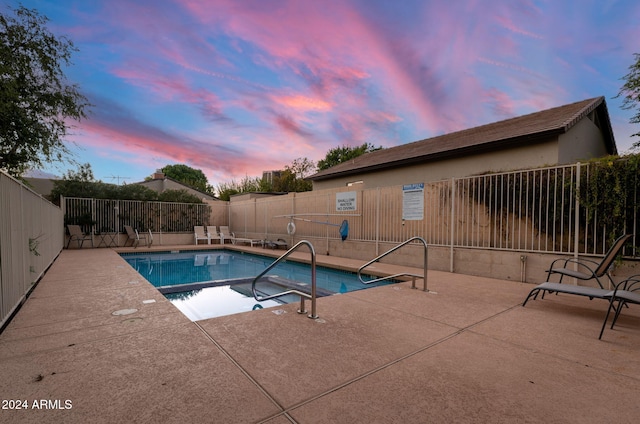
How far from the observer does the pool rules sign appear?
292 inches

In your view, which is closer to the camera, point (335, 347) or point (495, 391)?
point (495, 391)

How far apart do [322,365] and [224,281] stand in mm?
5268

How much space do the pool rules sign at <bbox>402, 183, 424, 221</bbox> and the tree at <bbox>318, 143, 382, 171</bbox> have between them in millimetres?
24900

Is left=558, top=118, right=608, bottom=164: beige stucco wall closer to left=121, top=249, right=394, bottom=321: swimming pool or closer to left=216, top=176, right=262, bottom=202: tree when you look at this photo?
left=121, top=249, right=394, bottom=321: swimming pool

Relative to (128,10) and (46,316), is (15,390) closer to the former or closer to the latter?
(46,316)

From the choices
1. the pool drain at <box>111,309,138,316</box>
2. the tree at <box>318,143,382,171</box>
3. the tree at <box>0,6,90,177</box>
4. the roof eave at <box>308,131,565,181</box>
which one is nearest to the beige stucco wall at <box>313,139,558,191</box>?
the roof eave at <box>308,131,565,181</box>

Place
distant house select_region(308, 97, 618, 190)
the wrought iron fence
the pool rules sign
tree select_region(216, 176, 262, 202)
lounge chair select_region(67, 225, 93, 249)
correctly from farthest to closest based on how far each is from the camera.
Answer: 1. tree select_region(216, 176, 262, 202)
2. lounge chair select_region(67, 225, 93, 249)
3. distant house select_region(308, 97, 618, 190)
4. the pool rules sign
5. the wrought iron fence

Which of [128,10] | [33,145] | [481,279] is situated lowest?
[481,279]

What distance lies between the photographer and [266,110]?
13.4 meters

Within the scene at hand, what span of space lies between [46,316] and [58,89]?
11.9m

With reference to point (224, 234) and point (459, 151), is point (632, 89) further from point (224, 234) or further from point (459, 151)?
point (224, 234)

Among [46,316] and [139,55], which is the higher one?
[139,55]

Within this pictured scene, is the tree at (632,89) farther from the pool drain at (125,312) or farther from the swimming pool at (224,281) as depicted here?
the pool drain at (125,312)

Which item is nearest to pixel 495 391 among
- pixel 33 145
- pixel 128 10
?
pixel 128 10
